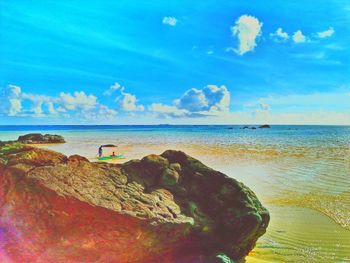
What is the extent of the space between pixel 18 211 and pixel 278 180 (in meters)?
17.4

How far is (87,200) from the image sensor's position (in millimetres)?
7156

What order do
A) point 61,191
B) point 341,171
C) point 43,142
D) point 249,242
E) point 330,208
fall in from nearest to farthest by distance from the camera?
1. point 61,191
2. point 249,242
3. point 330,208
4. point 341,171
5. point 43,142

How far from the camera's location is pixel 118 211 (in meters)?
7.25

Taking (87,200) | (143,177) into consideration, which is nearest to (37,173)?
(87,200)

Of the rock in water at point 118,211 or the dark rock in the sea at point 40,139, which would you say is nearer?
the rock in water at point 118,211

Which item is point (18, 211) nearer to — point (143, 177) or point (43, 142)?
point (143, 177)

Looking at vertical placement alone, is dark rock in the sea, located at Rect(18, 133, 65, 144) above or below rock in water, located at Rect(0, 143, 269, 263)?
below

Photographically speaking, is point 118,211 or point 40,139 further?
point 40,139

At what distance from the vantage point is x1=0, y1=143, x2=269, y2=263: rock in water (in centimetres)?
703

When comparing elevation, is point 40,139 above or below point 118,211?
below

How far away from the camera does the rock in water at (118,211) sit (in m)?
7.03

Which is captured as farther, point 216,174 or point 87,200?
point 216,174

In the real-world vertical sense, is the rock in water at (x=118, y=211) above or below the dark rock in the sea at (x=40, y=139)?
above

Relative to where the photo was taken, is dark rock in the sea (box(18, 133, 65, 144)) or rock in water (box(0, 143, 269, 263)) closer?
rock in water (box(0, 143, 269, 263))
